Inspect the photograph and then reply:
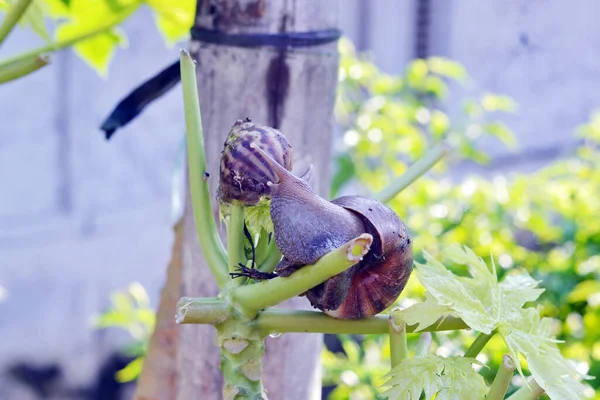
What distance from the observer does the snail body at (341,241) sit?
1.27ft

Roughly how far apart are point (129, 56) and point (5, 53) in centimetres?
40

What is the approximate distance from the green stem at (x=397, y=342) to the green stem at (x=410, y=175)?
0.12 meters

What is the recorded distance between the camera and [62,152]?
2.30 meters

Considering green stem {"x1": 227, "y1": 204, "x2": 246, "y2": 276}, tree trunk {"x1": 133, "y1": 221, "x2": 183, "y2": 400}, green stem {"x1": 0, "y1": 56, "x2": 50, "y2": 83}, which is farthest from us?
tree trunk {"x1": 133, "y1": 221, "x2": 183, "y2": 400}

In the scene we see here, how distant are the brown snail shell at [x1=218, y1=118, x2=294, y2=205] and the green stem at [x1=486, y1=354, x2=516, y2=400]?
182 millimetres

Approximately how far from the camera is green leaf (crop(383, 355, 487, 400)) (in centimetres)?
43

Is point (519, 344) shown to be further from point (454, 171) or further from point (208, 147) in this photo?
point (454, 171)

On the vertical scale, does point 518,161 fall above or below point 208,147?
below

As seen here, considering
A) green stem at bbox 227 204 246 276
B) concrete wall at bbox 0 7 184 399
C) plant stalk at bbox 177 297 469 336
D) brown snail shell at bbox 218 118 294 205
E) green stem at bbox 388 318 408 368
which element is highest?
brown snail shell at bbox 218 118 294 205

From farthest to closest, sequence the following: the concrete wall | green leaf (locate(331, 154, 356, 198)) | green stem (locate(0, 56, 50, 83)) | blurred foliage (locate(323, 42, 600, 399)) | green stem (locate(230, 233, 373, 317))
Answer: the concrete wall
green leaf (locate(331, 154, 356, 198))
blurred foliage (locate(323, 42, 600, 399))
green stem (locate(0, 56, 50, 83))
green stem (locate(230, 233, 373, 317))

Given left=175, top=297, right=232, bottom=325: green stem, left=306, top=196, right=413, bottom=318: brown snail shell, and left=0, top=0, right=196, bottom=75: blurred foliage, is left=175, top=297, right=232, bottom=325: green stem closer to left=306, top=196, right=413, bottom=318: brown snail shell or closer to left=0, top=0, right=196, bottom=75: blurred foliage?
left=306, top=196, right=413, bottom=318: brown snail shell

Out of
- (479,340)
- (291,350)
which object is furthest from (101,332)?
(479,340)

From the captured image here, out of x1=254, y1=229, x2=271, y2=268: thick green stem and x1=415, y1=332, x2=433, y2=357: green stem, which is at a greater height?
x1=254, y1=229, x2=271, y2=268: thick green stem

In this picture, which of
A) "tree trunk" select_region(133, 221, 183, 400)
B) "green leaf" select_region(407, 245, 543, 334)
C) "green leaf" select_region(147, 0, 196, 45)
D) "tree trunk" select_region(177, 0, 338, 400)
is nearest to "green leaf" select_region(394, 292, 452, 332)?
"green leaf" select_region(407, 245, 543, 334)
